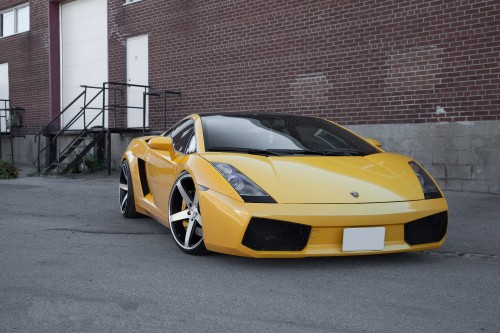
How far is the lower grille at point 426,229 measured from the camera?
12.8ft

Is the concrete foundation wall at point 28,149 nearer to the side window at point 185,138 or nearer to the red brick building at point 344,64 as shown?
the red brick building at point 344,64

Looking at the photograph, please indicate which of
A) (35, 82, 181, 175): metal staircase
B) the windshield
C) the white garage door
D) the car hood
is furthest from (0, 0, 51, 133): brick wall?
the car hood

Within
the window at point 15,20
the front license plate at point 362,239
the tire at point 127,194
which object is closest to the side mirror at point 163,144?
the tire at point 127,194

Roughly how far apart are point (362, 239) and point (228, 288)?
942 millimetres

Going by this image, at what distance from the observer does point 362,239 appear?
373 cm

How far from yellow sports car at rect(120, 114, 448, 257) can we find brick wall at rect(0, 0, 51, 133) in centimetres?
1288

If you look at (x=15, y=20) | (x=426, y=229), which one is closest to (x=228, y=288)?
(x=426, y=229)

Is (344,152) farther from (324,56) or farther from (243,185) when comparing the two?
(324,56)

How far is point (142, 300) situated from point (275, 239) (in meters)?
0.98

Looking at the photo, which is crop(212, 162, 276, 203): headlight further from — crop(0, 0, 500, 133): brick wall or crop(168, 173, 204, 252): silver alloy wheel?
crop(0, 0, 500, 133): brick wall

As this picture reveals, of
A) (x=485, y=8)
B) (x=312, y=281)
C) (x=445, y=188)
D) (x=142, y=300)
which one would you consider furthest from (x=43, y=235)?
(x=485, y=8)

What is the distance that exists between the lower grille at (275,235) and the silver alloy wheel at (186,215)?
0.50m

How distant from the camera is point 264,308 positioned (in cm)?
301

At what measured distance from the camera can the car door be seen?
479cm
